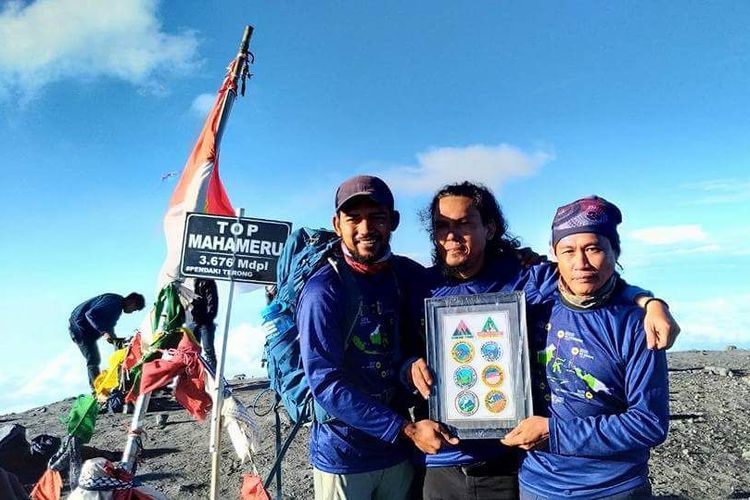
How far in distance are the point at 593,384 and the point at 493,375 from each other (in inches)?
18.0

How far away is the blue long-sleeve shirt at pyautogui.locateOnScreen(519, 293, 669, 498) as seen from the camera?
2.39 metres

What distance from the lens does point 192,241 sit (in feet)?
13.7

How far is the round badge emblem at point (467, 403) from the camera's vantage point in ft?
8.99

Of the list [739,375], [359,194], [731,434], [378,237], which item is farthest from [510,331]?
[739,375]

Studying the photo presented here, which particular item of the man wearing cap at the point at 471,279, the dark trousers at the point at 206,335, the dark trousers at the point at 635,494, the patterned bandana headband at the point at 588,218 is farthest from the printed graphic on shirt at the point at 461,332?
the dark trousers at the point at 206,335

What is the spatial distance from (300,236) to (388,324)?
2.57 feet

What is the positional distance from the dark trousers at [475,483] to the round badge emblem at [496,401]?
37cm

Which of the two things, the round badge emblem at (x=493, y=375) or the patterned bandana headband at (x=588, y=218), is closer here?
the patterned bandana headband at (x=588, y=218)

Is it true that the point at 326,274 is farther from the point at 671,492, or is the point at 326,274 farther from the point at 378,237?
the point at 671,492

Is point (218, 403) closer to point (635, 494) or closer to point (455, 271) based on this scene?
point (455, 271)

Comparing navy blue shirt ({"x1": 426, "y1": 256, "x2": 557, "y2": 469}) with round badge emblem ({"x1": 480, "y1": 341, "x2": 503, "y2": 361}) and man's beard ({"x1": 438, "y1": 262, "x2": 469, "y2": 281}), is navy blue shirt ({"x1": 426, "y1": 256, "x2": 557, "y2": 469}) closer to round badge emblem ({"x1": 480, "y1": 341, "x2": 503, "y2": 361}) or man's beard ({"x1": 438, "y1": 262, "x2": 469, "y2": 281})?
man's beard ({"x1": 438, "y1": 262, "x2": 469, "y2": 281})

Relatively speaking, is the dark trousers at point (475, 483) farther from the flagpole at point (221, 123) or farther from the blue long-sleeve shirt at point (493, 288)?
the flagpole at point (221, 123)

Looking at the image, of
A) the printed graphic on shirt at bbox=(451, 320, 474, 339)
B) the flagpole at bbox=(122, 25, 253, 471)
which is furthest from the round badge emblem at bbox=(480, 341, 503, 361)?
the flagpole at bbox=(122, 25, 253, 471)

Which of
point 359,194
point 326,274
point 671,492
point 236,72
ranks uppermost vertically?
point 236,72
